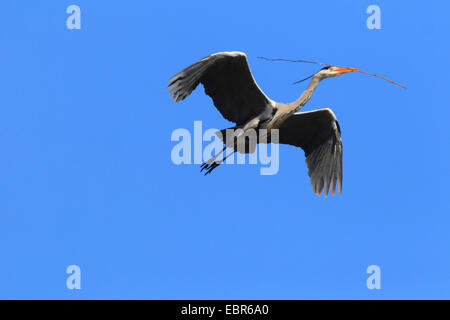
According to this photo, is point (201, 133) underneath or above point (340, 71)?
underneath

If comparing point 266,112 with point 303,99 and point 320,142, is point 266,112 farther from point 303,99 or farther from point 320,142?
point 320,142

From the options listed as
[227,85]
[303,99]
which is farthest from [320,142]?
[227,85]

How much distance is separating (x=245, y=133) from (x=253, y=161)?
1.95ft

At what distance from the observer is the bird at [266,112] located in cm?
1166

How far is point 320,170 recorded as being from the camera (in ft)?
44.1

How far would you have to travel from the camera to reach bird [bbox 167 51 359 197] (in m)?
11.7

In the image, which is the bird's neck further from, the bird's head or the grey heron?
the bird's head

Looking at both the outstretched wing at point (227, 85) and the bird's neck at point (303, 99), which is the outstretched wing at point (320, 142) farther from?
the outstretched wing at point (227, 85)

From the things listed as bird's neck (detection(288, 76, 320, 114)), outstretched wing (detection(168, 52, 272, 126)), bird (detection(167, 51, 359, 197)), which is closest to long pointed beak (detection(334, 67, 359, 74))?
bird (detection(167, 51, 359, 197))

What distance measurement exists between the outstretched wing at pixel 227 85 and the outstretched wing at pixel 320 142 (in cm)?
84

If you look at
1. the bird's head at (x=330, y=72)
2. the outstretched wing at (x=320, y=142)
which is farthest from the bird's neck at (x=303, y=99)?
the outstretched wing at (x=320, y=142)

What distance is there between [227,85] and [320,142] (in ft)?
7.26
